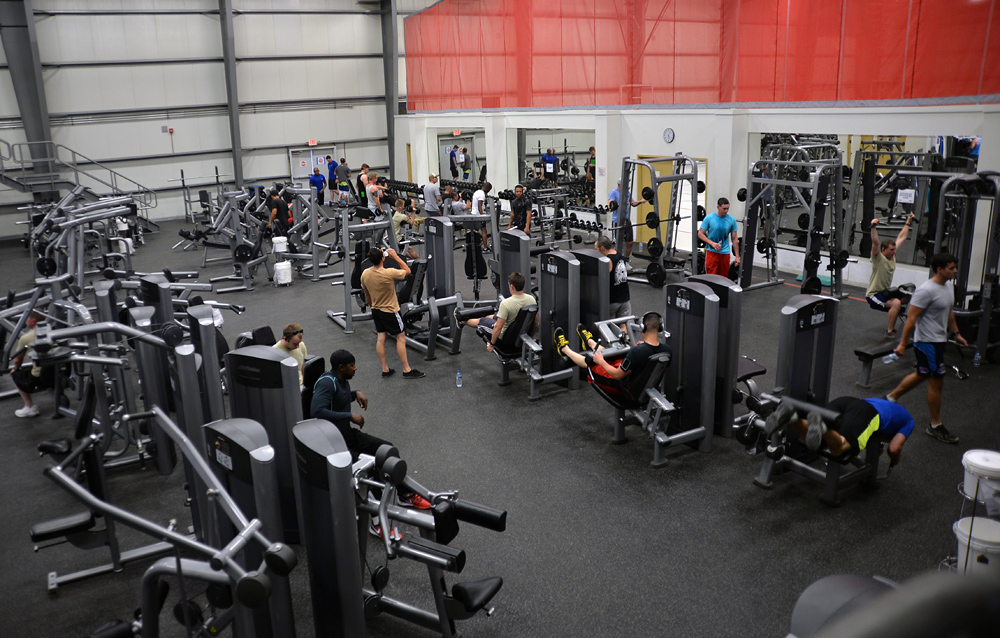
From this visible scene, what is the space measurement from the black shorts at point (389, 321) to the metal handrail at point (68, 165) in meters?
12.6

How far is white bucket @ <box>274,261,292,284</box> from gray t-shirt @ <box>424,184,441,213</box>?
3.94m

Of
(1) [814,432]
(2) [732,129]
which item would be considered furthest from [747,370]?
(2) [732,129]

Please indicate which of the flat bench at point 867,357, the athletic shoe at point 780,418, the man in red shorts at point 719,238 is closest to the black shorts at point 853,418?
the athletic shoe at point 780,418

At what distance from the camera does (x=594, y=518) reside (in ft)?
17.3

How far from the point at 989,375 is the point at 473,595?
6.56 meters

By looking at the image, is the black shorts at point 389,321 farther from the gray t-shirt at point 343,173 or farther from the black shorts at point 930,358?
the gray t-shirt at point 343,173

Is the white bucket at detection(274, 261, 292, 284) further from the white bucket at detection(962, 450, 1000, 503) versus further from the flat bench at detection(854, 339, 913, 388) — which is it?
the white bucket at detection(962, 450, 1000, 503)

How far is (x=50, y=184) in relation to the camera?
17594 mm

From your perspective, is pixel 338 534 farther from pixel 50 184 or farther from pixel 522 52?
pixel 50 184

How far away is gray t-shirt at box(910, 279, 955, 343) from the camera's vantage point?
5945mm

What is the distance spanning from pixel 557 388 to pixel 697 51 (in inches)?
356

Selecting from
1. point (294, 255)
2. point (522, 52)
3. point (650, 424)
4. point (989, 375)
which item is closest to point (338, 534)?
point (650, 424)

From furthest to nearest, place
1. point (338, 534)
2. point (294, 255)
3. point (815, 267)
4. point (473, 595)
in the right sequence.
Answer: point (294, 255)
point (815, 267)
point (473, 595)
point (338, 534)

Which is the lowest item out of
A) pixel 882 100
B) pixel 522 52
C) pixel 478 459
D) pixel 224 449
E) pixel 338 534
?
pixel 478 459
